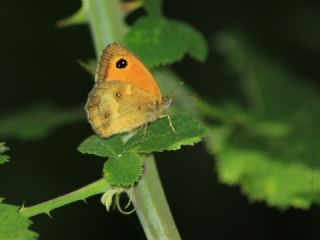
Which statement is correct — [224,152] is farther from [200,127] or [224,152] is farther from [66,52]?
[66,52]

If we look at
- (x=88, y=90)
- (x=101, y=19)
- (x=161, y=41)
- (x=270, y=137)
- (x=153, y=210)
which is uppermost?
(x=88, y=90)

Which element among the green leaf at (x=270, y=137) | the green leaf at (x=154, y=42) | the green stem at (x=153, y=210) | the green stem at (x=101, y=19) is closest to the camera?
the green stem at (x=153, y=210)

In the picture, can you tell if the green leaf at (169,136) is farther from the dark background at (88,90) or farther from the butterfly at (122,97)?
the dark background at (88,90)

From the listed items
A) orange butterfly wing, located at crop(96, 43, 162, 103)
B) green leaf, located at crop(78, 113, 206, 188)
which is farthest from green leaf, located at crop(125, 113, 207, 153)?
orange butterfly wing, located at crop(96, 43, 162, 103)

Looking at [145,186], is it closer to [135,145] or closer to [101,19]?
[135,145]

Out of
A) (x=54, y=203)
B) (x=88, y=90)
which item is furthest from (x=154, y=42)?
(x=88, y=90)

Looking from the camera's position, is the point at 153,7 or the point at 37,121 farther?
the point at 37,121

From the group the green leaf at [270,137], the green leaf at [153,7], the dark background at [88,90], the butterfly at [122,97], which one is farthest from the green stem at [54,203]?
the dark background at [88,90]
